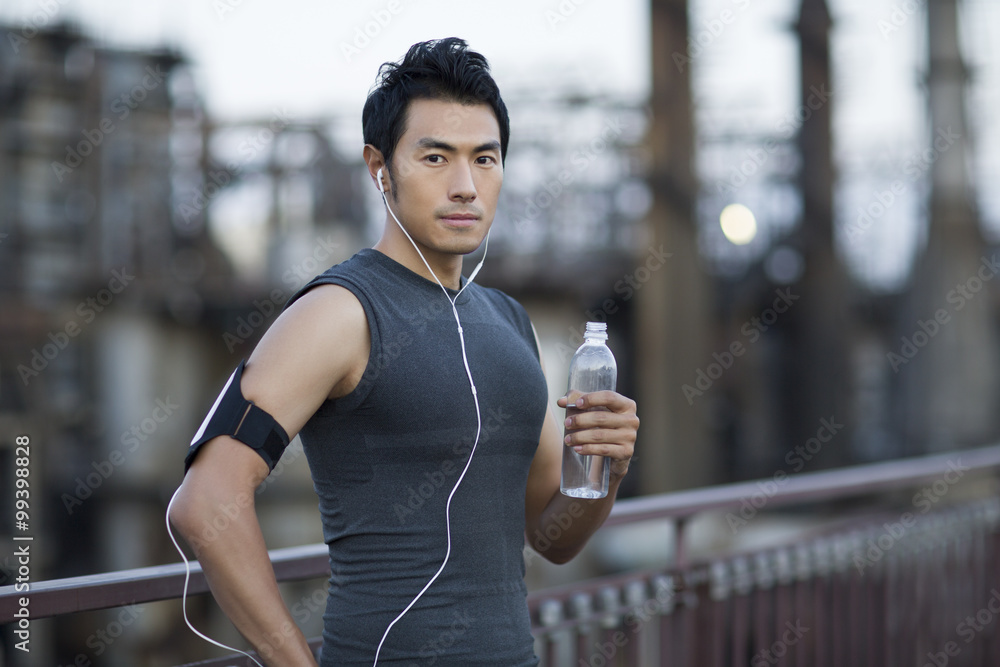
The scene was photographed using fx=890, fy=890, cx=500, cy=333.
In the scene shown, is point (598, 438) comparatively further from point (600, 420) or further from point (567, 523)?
point (567, 523)

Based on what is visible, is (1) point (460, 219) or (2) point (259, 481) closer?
(2) point (259, 481)

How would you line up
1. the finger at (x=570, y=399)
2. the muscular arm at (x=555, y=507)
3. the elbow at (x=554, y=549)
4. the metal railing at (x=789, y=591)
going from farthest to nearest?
1. the metal railing at (x=789, y=591)
2. the elbow at (x=554, y=549)
3. the muscular arm at (x=555, y=507)
4. the finger at (x=570, y=399)

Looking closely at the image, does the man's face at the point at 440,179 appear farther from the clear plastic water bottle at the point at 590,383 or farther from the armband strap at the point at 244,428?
the armband strap at the point at 244,428

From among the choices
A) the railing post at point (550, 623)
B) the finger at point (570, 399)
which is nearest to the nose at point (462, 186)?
the finger at point (570, 399)

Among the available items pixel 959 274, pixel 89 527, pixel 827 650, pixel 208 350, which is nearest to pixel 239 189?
pixel 208 350

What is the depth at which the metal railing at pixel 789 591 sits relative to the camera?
215 centimetres

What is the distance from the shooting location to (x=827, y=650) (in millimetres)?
3824

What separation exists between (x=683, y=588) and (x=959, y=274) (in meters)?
8.28

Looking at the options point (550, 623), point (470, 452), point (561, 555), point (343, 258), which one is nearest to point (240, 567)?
point (470, 452)

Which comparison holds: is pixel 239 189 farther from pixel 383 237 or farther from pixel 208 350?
pixel 383 237

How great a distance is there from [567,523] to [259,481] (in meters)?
0.80

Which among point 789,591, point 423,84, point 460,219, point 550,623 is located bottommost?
point 789,591

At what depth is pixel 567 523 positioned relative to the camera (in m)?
1.98

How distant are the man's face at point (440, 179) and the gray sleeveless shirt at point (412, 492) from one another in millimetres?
109
